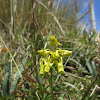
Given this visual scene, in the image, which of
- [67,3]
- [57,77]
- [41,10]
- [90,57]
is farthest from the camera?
[67,3]

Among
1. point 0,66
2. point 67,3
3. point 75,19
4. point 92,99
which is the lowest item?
point 92,99

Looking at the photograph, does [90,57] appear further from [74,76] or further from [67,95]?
[67,95]

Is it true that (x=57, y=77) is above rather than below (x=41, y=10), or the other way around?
below

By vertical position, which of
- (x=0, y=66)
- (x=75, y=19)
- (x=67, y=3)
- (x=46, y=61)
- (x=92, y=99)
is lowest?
(x=92, y=99)

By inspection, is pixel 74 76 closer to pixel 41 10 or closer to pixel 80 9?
pixel 41 10

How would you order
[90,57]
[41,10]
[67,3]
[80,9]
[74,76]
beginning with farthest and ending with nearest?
[80,9] < [67,3] < [41,10] < [90,57] < [74,76]

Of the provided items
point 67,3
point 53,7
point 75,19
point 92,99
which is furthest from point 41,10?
point 92,99

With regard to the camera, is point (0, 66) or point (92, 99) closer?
point (92, 99)

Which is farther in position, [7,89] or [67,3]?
[67,3]

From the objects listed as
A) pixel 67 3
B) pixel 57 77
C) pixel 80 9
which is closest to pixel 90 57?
pixel 57 77
